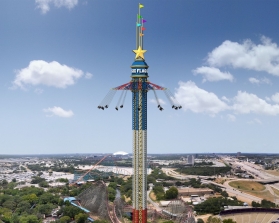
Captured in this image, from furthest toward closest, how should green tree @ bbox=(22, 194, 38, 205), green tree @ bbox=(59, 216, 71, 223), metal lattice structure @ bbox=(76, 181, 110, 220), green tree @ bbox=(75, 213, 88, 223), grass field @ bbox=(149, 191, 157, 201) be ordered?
1. grass field @ bbox=(149, 191, 157, 201)
2. green tree @ bbox=(22, 194, 38, 205)
3. metal lattice structure @ bbox=(76, 181, 110, 220)
4. green tree @ bbox=(75, 213, 88, 223)
5. green tree @ bbox=(59, 216, 71, 223)

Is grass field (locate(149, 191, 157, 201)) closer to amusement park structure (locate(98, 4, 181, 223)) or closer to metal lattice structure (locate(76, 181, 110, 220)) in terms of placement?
metal lattice structure (locate(76, 181, 110, 220))

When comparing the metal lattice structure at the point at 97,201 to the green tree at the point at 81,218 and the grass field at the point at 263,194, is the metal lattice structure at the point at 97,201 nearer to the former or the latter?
the green tree at the point at 81,218

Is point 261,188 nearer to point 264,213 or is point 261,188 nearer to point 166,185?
point 166,185

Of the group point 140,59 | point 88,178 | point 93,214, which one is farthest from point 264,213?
point 88,178

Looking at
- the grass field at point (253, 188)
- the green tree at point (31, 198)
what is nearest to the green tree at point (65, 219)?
the green tree at point (31, 198)

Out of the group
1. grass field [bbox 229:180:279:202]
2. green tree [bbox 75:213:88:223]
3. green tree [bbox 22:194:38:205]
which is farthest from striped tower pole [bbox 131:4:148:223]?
grass field [bbox 229:180:279:202]

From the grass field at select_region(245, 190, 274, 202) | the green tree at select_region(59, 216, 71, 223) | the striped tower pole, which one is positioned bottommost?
the grass field at select_region(245, 190, 274, 202)

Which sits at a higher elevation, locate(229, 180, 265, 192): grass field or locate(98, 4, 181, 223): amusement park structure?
locate(98, 4, 181, 223): amusement park structure
